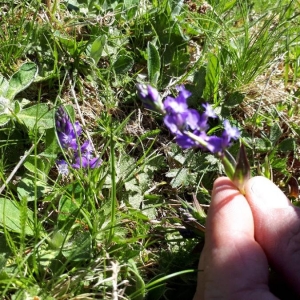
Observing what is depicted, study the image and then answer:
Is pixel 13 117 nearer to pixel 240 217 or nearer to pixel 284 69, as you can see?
pixel 240 217

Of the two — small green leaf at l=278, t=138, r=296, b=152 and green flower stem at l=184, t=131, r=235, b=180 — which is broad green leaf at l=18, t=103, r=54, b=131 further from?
small green leaf at l=278, t=138, r=296, b=152

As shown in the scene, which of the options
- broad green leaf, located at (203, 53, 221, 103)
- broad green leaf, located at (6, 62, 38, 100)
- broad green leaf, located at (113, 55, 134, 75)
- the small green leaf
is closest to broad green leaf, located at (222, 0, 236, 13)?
broad green leaf, located at (203, 53, 221, 103)

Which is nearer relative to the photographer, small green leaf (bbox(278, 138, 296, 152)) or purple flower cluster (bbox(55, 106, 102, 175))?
purple flower cluster (bbox(55, 106, 102, 175))

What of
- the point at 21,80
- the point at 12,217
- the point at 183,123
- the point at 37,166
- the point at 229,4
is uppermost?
the point at 229,4

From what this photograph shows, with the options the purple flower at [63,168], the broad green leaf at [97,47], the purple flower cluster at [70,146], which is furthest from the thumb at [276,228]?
the broad green leaf at [97,47]

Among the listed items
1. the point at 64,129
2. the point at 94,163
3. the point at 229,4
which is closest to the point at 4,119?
the point at 64,129

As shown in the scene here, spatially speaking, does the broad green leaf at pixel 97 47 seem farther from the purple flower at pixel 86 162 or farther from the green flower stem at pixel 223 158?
the green flower stem at pixel 223 158

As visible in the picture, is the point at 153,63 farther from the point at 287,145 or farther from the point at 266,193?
the point at 266,193
